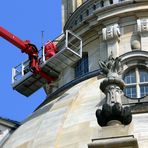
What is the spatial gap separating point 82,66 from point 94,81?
2303 millimetres

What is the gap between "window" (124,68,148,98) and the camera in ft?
116

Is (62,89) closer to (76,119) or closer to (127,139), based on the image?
(76,119)

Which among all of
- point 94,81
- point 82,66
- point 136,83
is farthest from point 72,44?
point 136,83

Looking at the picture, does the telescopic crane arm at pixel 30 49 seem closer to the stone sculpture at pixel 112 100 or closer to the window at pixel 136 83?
the window at pixel 136 83

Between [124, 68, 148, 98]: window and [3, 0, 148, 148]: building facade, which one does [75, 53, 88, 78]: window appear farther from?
[124, 68, 148, 98]: window

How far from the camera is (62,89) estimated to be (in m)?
38.5

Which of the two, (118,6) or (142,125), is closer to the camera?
(142,125)

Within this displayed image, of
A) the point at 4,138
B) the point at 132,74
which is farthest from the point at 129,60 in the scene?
the point at 4,138

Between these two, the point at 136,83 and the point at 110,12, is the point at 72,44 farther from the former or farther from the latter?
the point at 136,83

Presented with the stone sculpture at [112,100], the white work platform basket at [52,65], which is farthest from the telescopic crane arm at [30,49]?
the stone sculpture at [112,100]

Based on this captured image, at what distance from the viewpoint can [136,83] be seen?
3569 centimetres

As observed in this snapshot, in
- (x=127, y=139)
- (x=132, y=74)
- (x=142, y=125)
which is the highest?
(x=132, y=74)

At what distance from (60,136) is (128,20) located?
594cm

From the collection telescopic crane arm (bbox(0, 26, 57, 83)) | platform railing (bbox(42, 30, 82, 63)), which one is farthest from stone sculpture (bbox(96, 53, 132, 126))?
telescopic crane arm (bbox(0, 26, 57, 83))
